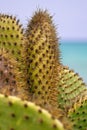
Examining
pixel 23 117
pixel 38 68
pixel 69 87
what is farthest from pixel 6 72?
pixel 69 87

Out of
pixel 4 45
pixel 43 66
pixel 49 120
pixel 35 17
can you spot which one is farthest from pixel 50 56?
pixel 49 120

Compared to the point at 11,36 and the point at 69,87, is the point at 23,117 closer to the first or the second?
the point at 11,36

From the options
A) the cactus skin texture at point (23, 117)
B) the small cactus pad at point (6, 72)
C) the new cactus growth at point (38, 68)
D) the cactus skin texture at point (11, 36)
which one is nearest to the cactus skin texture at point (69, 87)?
the new cactus growth at point (38, 68)

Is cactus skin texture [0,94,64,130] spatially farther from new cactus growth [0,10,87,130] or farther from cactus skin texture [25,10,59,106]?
cactus skin texture [25,10,59,106]

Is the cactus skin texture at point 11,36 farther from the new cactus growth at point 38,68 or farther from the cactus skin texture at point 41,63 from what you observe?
the cactus skin texture at point 41,63

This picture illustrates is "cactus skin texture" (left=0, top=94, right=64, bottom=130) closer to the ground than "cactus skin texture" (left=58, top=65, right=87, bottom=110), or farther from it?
closer to the ground

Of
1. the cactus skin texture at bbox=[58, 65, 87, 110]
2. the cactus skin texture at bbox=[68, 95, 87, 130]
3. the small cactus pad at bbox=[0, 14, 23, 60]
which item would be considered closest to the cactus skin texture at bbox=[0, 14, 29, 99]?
the small cactus pad at bbox=[0, 14, 23, 60]
